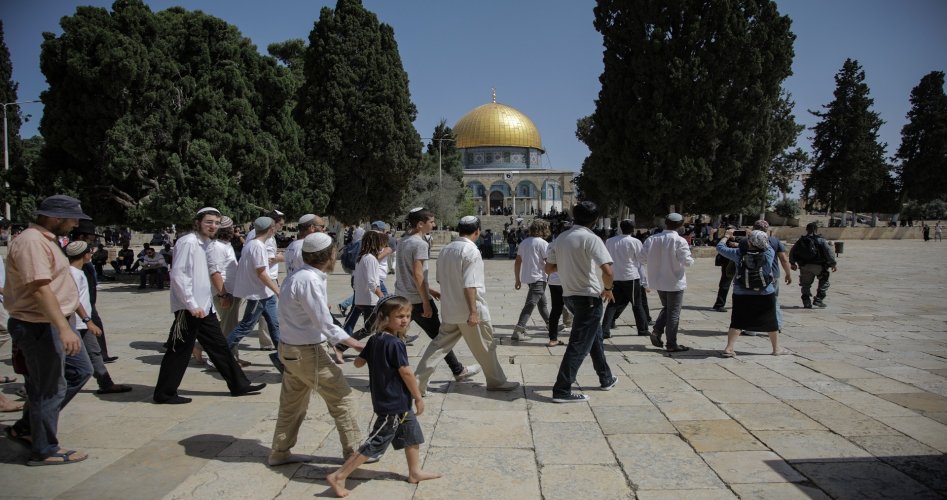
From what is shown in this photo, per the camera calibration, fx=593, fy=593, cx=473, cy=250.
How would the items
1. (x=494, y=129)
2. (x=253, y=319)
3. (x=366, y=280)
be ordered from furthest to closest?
1. (x=494, y=129)
2. (x=366, y=280)
3. (x=253, y=319)

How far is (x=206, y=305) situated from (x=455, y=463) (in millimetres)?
2586

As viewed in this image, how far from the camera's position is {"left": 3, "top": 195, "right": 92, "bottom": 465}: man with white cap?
356cm

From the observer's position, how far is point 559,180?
79.0m

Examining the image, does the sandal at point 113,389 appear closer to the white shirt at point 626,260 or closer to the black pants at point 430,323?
the black pants at point 430,323

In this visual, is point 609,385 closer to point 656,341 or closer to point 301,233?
point 656,341

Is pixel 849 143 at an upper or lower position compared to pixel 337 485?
upper

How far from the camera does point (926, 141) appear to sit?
45500 mm

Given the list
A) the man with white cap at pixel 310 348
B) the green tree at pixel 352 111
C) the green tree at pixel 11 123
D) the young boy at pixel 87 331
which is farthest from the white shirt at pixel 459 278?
the green tree at pixel 352 111

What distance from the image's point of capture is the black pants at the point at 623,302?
25.1 ft

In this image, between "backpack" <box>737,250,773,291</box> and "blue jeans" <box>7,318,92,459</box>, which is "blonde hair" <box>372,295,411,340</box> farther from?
"backpack" <box>737,250,773,291</box>

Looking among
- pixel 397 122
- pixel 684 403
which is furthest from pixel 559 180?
pixel 684 403

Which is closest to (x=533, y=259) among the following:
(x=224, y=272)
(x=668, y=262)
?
(x=668, y=262)

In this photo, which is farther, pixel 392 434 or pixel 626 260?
pixel 626 260

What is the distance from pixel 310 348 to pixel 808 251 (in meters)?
9.71
